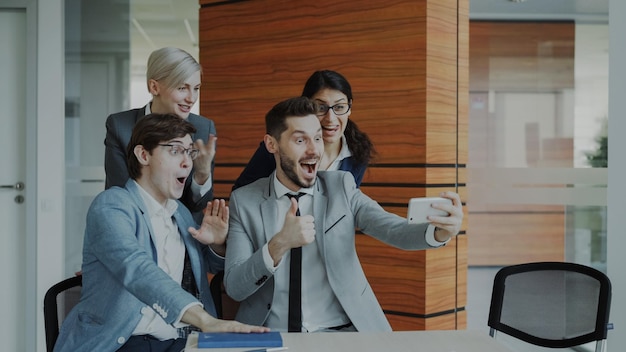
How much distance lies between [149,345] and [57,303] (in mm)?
369

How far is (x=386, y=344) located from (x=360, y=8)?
2.39 meters

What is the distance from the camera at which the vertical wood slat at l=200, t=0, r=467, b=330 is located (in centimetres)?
414

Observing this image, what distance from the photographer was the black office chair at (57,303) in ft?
9.02

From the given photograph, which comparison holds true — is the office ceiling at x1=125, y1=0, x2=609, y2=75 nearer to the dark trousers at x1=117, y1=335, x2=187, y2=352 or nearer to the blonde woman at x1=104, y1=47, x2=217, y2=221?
the blonde woman at x1=104, y1=47, x2=217, y2=221

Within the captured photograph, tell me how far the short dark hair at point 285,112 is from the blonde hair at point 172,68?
47 centimetres

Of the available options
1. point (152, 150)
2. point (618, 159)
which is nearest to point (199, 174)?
point (152, 150)

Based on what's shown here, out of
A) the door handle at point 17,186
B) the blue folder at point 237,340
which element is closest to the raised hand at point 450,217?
the blue folder at point 237,340

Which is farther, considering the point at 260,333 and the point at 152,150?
the point at 152,150

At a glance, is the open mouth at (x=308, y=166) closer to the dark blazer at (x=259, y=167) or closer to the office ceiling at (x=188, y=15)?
the dark blazer at (x=259, y=167)

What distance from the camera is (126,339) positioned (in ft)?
9.33

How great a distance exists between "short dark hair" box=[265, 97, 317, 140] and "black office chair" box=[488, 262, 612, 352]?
1.03 metres

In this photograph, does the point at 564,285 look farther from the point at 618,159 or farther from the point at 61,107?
the point at 61,107

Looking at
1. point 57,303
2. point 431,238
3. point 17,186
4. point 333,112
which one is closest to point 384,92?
point 333,112

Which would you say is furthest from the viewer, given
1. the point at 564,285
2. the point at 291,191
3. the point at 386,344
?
the point at 291,191
